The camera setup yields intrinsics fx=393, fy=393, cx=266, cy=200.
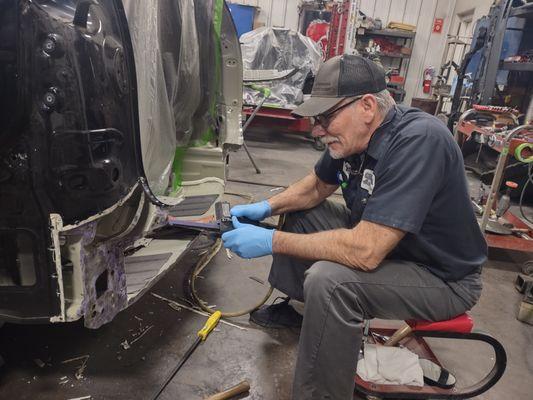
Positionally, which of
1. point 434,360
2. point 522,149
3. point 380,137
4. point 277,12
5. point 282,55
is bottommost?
point 434,360

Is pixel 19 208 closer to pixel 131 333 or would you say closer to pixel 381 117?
pixel 131 333

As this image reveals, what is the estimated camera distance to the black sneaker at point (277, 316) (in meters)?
1.97

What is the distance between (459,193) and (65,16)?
1376mm

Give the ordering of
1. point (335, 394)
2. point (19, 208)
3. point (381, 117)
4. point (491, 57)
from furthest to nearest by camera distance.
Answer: point (491, 57)
point (381, 117)
point (335, 394)
point (19, 208)

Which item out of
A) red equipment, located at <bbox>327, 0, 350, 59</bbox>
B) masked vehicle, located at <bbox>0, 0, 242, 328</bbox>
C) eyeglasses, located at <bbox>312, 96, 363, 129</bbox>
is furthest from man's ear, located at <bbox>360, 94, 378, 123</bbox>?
red equipment, located at <bbox>327, 0, 350, 59</bbox>

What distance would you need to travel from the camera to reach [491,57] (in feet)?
16.5

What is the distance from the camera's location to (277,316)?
1998mm

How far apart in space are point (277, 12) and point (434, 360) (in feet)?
28.8

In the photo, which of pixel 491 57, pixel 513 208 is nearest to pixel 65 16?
pixel 513 208

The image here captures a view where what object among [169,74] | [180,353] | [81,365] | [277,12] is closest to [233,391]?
[180,353]

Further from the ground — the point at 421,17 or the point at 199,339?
the point at 421,17

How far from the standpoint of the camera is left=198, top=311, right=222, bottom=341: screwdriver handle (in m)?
1.81

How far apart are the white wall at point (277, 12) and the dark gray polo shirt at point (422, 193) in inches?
326

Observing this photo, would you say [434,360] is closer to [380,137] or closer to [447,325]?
[447,325]
